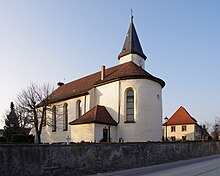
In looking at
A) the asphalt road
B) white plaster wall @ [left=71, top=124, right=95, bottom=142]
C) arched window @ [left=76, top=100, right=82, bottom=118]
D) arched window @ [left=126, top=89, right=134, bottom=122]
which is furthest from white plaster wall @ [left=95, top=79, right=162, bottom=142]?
the asphalt road

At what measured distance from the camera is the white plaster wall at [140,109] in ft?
96.7

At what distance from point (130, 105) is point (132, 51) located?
421 inches

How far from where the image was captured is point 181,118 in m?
60.9

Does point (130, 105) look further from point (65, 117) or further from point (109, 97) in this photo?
point (65, 117)

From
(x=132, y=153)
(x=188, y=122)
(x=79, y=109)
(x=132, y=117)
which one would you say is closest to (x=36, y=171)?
(x=132, y=153)

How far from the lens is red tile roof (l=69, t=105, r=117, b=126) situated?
28.5m

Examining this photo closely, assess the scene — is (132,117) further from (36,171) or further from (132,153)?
(36,171)

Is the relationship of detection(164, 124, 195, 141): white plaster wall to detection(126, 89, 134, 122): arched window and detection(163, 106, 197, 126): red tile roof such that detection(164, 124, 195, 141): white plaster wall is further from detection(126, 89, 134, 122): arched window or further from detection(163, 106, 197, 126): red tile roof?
detection(126, 89, 134, 122): arched window

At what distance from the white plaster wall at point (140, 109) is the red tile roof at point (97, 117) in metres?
0.72

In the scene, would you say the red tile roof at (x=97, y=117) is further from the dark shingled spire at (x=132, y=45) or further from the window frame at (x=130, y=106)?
the dark shingled spire at (x=132, y=45)

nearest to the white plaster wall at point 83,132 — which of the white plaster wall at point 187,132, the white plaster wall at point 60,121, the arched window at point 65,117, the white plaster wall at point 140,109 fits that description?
the white plaster wall at point 140,109

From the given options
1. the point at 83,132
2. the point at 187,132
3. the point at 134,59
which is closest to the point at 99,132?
the point at 83,132

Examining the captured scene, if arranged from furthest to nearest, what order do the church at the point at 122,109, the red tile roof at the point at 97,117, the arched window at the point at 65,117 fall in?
1. the arched window at the point at 65,117
2. the church at the point at 122,109
3. the red tile roof at the point at 97,117

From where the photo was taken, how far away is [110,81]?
104ft
